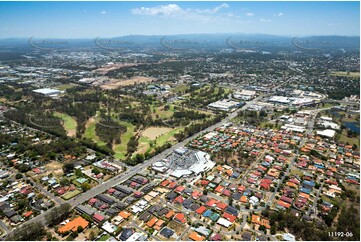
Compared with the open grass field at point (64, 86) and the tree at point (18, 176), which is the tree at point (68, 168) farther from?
the open grass field at point (64, 86)

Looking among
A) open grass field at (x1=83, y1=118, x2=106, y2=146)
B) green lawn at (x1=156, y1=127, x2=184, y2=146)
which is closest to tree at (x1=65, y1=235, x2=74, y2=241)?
open grass field at (x1=83, y1=118, x2=106, y2=146)

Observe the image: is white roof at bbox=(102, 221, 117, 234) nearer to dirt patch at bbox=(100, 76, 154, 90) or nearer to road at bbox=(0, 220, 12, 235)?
road at bbox=(0, 220, 12, 235)

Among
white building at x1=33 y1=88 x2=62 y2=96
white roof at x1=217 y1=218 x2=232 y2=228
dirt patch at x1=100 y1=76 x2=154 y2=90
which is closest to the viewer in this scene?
white roof at x1=217 y1=218 x2=232 y2=228

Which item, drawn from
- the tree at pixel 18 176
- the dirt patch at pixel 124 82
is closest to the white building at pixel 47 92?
the dirt patch at pixel 124 82

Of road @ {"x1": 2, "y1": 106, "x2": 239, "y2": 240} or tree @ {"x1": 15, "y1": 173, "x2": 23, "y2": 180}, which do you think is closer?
road @ {"x1": 2, "y1": 106, "x2": 239, "y2": 240}

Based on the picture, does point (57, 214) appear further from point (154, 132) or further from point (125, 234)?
point (154, 132)

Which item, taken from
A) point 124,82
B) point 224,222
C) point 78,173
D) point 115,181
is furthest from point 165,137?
point 124,82

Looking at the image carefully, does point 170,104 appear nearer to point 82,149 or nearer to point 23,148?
point 82,149

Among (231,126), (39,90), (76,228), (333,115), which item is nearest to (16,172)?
(76,228)
